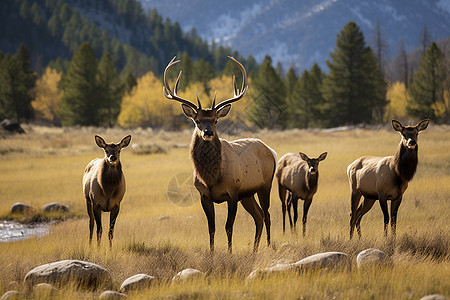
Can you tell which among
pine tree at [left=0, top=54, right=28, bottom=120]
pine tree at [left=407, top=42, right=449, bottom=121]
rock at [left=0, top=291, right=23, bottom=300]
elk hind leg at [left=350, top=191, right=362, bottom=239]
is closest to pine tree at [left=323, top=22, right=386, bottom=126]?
pine tree at [left=407, top=42, right=449, bottom=121]

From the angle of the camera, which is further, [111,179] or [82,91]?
[82,91]

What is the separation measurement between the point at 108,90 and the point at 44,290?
1995 inches

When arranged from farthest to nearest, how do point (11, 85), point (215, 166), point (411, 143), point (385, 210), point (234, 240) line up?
point (11, 85) → point (234, 240) → point (385, 210) → point (411, 143) → point (215, 166)

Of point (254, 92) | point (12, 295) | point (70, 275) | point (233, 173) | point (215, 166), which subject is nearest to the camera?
point (12, 295)

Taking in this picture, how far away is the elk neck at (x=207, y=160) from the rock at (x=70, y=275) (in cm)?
218

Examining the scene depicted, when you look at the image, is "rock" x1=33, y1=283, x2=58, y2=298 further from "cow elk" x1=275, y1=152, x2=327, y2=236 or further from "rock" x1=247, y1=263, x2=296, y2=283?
"cow elk" x1=275, y1=152, x2=327, y2=236

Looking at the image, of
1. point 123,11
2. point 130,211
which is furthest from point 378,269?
point 123,11

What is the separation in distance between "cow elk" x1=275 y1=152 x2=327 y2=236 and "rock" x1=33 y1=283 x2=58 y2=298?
5.39 m

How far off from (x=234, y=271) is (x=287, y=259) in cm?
84

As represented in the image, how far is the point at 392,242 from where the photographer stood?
7559 millimetres

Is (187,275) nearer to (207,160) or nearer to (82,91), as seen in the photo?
(207,160)

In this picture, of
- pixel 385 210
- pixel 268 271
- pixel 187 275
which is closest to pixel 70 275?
pixel 187 275

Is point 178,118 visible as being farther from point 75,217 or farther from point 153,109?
point 75,217

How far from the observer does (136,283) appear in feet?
18.5
